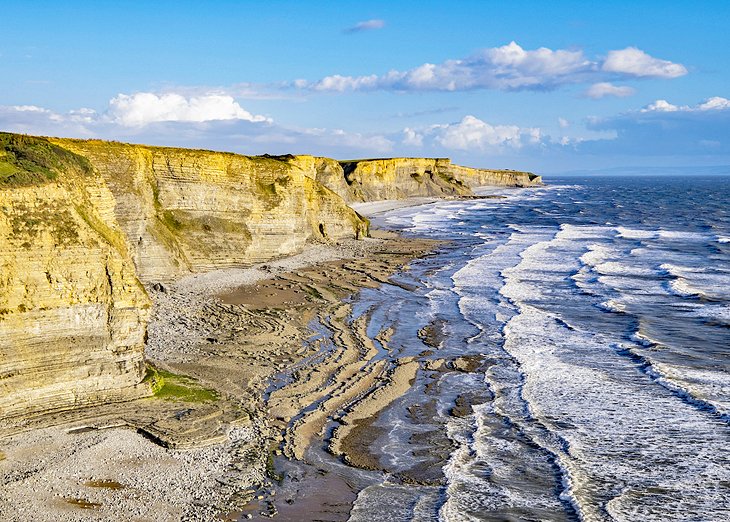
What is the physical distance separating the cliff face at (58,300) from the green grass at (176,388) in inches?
19.0

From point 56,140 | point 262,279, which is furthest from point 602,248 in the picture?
point 56,140

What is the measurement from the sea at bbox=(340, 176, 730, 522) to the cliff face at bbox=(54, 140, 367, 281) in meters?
8.96

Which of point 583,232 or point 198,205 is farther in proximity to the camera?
point 583,232

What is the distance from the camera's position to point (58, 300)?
706 inches

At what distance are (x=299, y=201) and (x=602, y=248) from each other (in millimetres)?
24086

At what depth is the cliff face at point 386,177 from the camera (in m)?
88.0

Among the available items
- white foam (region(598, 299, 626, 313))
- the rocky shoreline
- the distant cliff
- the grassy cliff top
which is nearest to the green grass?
the rocky shoreline

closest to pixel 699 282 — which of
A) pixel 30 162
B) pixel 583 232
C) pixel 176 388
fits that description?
pixel 583 232

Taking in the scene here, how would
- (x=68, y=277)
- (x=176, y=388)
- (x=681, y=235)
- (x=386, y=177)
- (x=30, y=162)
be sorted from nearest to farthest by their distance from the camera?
1. (x=68, y=277)
2. (x=30, y=162)
3. (x=176, y=388)
4. (x=681, y=235)
5. (x=386, y=177)

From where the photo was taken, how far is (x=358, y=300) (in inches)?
1425

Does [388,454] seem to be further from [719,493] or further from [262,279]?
[262,279]

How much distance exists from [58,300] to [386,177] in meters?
97.3

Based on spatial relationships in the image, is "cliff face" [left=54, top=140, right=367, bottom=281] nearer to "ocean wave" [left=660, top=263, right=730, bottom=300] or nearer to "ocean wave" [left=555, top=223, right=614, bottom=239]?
"ocean wave" [left=660, top=263, right=730, bottom=300]

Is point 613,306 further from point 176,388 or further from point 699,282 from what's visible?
point 176,388
